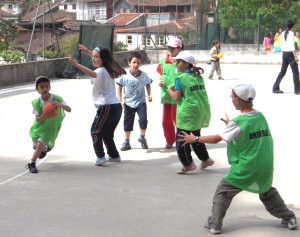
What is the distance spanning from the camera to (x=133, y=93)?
8.95 m

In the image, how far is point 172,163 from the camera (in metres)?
8.14

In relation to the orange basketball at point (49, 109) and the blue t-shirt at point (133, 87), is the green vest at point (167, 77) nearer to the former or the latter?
the blue t-shirt at point (133, 87)

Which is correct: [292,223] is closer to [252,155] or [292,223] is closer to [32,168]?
[252,155]

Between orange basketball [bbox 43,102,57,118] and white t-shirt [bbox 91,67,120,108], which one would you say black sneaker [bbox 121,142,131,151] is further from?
orange basketball [bbox 43,102,57,118]

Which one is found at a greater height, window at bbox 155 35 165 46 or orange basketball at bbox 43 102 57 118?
orange basketball at bbox 43 102 57 118

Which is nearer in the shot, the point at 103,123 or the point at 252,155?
the point at 252,155

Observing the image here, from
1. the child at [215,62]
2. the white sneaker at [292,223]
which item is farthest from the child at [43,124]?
the child at [215,62]

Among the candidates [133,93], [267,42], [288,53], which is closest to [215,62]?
[288,53]

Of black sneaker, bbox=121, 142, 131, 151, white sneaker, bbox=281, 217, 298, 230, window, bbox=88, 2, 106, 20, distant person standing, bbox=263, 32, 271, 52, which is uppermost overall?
window, bbox=88, 2, 106, 20

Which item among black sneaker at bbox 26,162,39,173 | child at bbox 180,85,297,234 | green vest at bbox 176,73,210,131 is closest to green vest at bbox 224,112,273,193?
child at bbox 180,85,297,234

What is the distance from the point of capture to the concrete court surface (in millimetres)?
5496

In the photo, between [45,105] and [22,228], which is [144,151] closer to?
[45,105]

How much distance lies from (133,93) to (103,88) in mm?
1172

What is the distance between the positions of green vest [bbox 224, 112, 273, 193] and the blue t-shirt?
3.82 metres
